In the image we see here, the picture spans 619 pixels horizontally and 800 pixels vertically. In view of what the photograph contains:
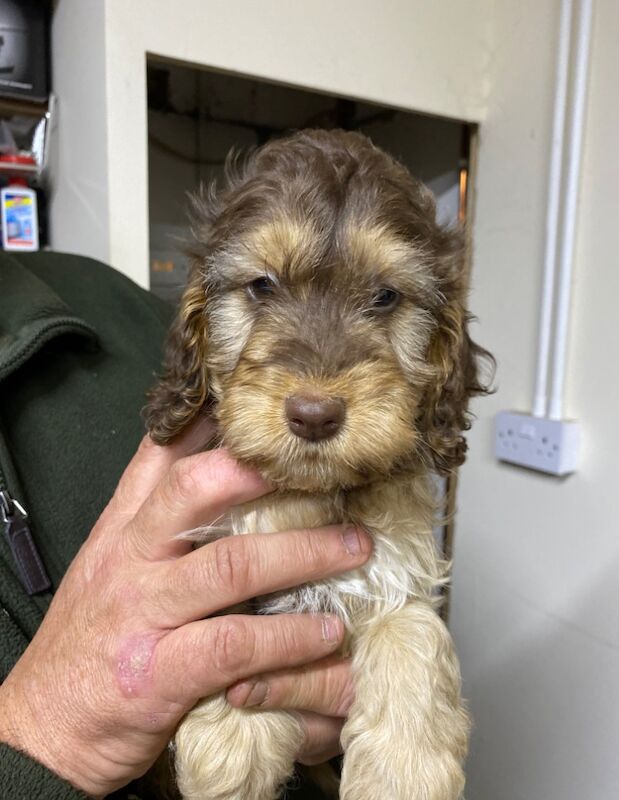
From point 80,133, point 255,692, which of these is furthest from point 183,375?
point 80,133

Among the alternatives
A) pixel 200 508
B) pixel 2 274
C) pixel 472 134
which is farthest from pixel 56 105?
pixel 200 508

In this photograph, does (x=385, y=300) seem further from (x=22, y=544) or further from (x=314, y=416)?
(x=22, y=544)

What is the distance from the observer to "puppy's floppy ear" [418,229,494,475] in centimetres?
114

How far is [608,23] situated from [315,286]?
1.56 meters

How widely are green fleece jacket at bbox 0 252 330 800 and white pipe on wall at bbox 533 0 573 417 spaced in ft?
4.24

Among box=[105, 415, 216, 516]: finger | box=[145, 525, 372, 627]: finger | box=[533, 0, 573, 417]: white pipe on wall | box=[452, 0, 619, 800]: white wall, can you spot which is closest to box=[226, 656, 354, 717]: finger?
box=[145, 525, 372, 627]: finger

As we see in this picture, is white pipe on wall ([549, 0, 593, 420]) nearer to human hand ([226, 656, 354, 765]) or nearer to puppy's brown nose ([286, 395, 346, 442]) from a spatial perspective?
human hand ([226, 656, 354, 765])

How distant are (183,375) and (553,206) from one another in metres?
1.50

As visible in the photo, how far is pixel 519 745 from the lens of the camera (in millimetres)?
2412

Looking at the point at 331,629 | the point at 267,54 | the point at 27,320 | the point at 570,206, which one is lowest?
the point at 331,629

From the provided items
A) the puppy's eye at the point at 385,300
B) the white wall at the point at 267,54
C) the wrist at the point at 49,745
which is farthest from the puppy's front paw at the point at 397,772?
the white wall at the point at 267,54

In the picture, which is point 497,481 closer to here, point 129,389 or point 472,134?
point 472,134

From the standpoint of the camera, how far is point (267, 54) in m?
1.98

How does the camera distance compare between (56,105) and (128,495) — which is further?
(56,105)
